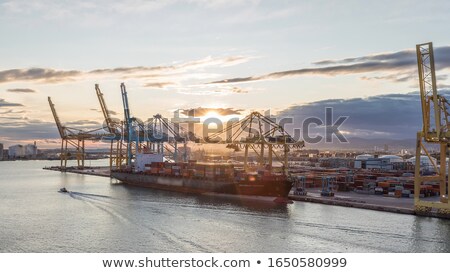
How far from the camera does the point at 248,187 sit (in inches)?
1763

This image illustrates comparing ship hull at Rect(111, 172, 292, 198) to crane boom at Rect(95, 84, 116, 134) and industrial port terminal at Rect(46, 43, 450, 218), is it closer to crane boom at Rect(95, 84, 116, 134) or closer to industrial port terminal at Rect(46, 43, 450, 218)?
industrial port terminal at Rect(46, 43, 450, 218)

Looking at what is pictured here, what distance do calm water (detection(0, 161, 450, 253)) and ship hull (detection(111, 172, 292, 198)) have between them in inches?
149

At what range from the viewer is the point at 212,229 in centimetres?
2778

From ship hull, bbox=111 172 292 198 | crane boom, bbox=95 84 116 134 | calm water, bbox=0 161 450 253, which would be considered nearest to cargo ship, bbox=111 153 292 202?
ship hull, bbox=111 172 292 198

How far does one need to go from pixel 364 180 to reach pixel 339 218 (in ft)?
73.7

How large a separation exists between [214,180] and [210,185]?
2.49 ft

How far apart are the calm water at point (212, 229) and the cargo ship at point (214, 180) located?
401 centimetres

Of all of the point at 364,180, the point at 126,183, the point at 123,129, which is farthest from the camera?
the point at 123,129

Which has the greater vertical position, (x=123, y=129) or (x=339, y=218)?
(x=123, y=129)

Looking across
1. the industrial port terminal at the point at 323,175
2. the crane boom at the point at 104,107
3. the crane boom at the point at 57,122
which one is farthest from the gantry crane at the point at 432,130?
the crane boom at the point at 57,122

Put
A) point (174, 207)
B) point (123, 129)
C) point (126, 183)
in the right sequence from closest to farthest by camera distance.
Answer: point (174, 207), point (126, 183), point (123, 129)

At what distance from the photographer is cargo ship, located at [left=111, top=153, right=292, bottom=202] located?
143 ft

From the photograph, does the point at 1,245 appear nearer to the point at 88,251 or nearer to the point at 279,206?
the point at 88,251

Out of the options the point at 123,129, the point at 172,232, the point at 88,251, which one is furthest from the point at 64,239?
the point at 123,129
